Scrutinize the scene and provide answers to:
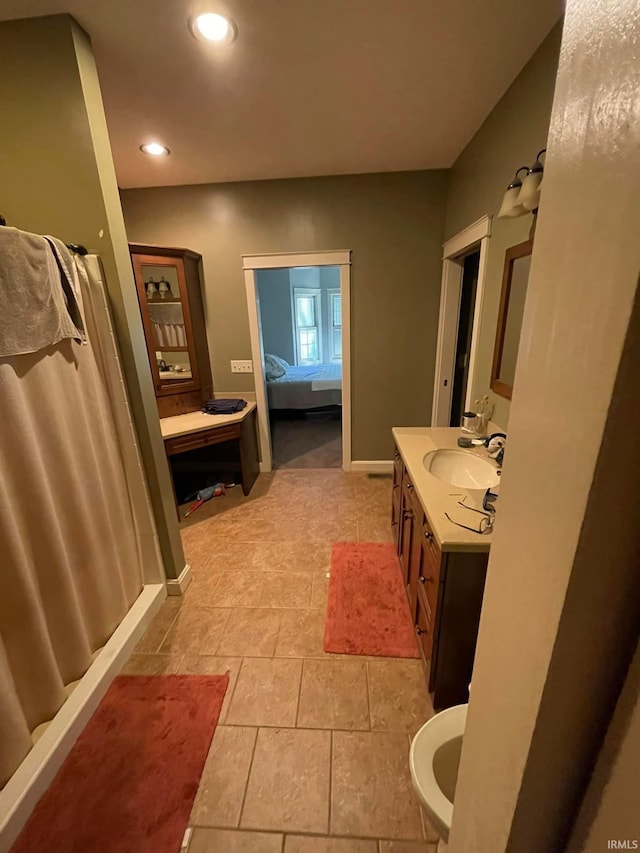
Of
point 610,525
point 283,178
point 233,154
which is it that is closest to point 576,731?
point 610,525

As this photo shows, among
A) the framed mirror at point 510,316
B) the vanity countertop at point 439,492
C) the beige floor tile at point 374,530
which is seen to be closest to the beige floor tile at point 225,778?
the vanity countertop at point 439,492

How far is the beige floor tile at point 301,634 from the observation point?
1691 millimetres

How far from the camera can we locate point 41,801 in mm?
1174

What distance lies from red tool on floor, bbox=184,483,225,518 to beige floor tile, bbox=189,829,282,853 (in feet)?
6.89

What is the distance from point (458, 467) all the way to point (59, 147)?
97.0 inches

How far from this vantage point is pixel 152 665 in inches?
65.1

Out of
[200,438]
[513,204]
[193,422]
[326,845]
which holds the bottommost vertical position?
[326,845]

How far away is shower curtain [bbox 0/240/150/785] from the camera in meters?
1.17

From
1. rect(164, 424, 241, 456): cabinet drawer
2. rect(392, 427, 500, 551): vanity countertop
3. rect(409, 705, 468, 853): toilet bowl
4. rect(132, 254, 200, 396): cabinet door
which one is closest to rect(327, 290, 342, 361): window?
rect(132, 254, 200, 396): cabinet door

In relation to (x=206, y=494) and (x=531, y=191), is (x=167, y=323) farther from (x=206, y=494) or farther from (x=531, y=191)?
(x=531, y=191)

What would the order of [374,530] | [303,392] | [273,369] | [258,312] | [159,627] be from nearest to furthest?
[159,627] → [374,530] → [258,312] → [303,392] → [273,369]

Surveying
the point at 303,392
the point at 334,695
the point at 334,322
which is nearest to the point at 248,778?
the point at 334,695

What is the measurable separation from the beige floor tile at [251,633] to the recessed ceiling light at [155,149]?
3.09 m

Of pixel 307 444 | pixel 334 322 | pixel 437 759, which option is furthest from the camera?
pixel 334 322
